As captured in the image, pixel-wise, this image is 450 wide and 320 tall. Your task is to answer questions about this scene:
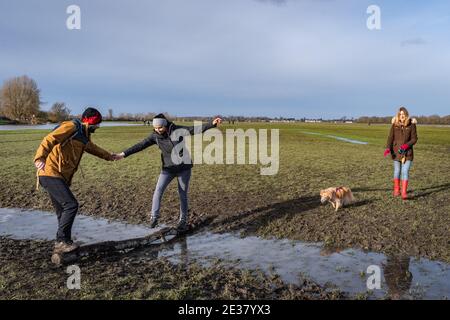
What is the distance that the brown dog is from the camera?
10.3m

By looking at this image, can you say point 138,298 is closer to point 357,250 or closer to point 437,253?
point 357,250

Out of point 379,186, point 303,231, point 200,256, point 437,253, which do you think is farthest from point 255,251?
point 379,186

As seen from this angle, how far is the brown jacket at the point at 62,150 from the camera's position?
260 inches

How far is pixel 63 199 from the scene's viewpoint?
690cm

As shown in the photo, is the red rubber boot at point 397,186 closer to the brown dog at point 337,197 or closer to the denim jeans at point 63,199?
the brown dog at point 337,197

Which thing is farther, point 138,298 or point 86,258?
point 86,258

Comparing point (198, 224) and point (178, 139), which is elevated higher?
point (178, 139)

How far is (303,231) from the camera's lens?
8.88 metres

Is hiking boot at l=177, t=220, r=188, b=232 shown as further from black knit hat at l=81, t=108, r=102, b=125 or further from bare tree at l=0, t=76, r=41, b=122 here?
bare tree at l=0, t=76, r=41, b=122

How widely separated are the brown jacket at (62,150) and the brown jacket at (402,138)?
8451 mm

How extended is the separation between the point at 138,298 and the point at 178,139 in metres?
3.76

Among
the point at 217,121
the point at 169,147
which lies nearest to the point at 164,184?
the point at 169,147

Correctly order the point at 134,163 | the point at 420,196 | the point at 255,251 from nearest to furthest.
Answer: the point at 255,251
the point at 420,196
the point at 134,163

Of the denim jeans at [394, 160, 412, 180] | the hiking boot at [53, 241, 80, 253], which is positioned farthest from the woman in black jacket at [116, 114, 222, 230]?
the denim jeans at [394, 160, 412, 180]
